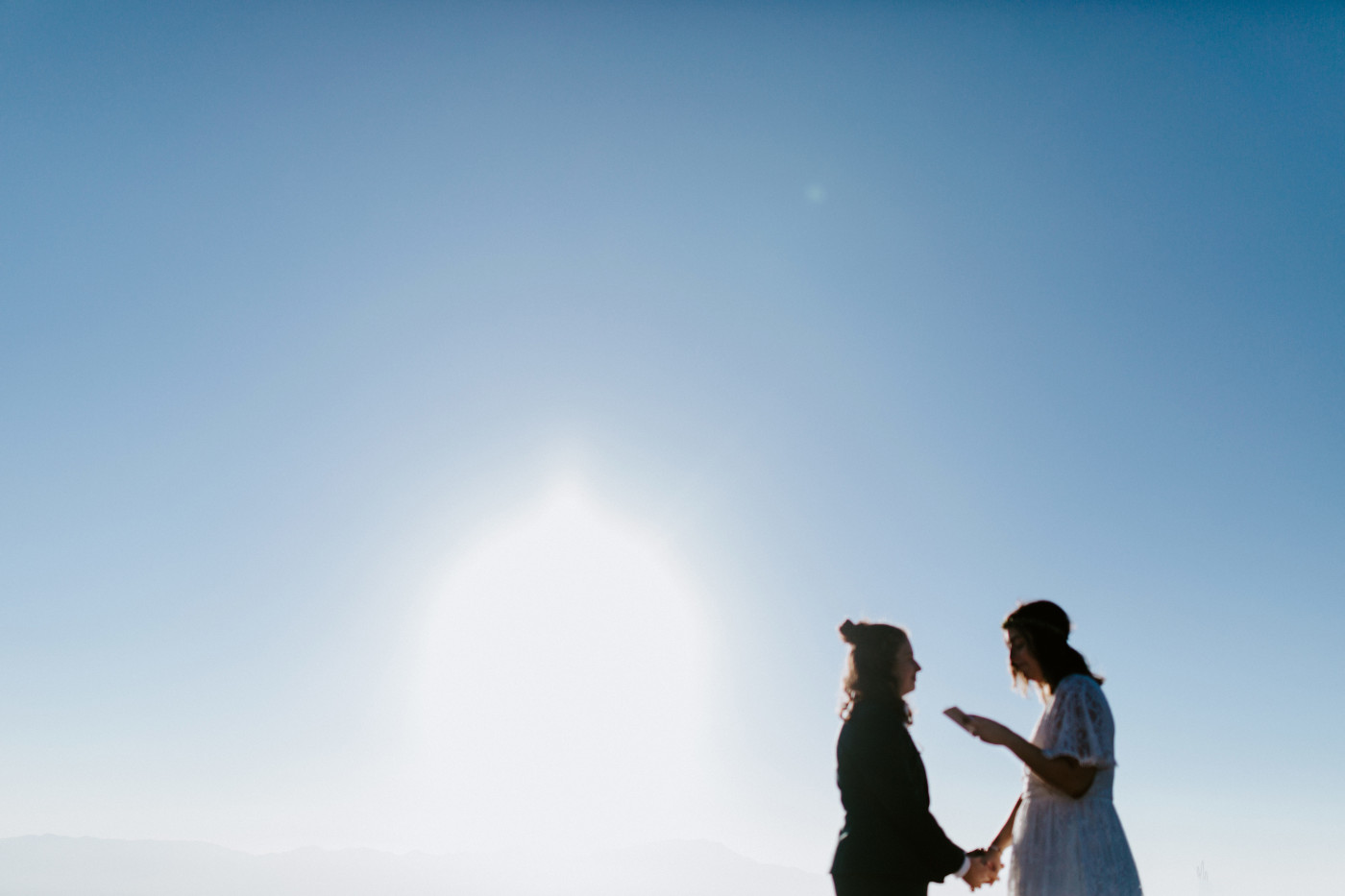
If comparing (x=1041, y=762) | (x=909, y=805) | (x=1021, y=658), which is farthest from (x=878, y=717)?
(x=1021, y=658)

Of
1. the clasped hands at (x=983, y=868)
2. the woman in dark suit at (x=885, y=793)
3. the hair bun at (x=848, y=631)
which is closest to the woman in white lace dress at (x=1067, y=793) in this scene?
the clasped hands at (x=983, y=868)

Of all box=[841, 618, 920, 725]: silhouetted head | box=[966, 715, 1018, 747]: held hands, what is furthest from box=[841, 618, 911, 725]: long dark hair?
box=[966, 715, 1018, 747]: held hands

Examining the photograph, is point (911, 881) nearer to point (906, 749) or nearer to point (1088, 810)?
point (906, 749)

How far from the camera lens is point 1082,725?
17.9 feet

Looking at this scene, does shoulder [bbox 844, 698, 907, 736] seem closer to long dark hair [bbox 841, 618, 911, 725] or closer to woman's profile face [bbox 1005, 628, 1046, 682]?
long dark hair [bbox 841, 618, 911, 725]

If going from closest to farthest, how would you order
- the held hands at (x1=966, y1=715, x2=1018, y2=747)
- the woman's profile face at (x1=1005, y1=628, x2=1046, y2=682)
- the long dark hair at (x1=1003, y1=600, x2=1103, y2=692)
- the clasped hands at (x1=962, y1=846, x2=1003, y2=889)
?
the held hands at (x1=966, y1=715, x2=1018, y2=747) → the long dark hair at (x1=1003, y1=600, x2=1103, y2=692) → the woman's profile face at (x1=1005, y1=628, x2=1046, y2=682) → the clasped hands at (x1=962, y1=846, x2=1003, y2=889)

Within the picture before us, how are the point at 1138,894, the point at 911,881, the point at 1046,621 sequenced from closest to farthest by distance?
1. the point at 1138,894
2. the point at 911,881
3. the point at 1046,621

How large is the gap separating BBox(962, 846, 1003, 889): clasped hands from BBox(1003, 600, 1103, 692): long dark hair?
4.91ft

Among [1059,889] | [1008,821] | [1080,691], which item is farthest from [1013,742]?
[1008,821]

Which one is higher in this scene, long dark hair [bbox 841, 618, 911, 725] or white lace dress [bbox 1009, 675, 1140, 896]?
long dark hair [bbox 841, 618, 911, 725]

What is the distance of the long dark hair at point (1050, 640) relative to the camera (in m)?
5.90

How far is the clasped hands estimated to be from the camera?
6227 mm

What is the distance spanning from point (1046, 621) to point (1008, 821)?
1812mm

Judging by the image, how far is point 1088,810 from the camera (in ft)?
17.6
